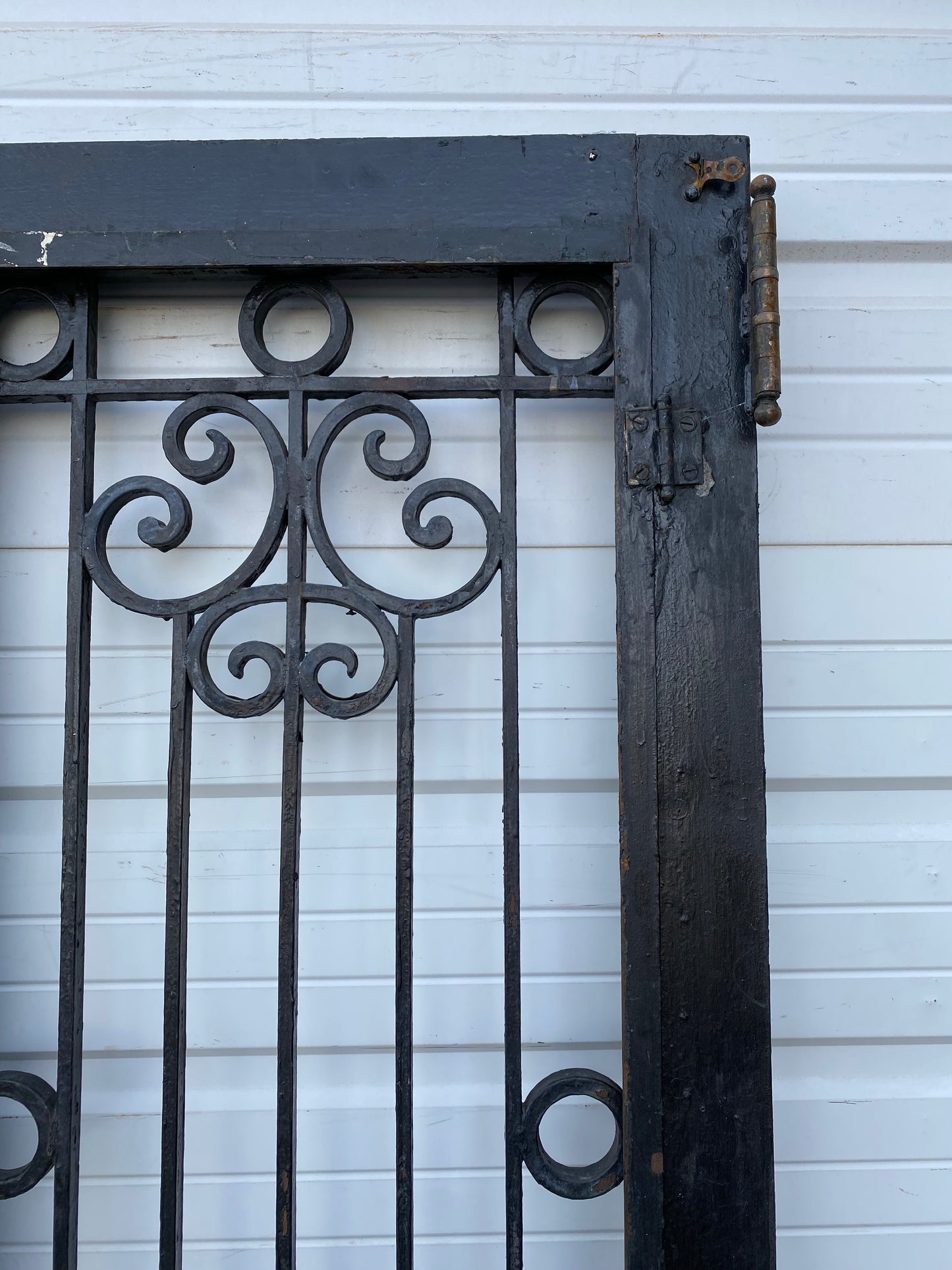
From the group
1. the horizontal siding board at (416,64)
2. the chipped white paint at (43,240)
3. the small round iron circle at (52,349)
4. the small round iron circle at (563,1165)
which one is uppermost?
the horizontal siding board at (416,64)

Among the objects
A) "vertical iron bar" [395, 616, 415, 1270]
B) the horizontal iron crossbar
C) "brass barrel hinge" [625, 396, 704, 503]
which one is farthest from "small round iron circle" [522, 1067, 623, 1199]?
the horizontal iron crossbar

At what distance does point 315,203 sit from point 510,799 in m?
0.66

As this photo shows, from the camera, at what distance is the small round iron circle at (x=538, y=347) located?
3.04 feet

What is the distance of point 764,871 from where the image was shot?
0.86 m

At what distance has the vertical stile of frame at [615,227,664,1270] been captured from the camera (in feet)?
2.78

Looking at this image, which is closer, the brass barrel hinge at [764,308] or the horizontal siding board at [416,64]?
the brass barrel hinge at [764,308]

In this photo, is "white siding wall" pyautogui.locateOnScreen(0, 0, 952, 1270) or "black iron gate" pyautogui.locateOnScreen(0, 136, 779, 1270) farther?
"white siding wall" pyautogui.locateOnScreen(0, 0, 952, 1270)

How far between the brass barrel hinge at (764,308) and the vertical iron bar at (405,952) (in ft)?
1.42

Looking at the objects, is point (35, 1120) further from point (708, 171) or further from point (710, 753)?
point (708, 171)

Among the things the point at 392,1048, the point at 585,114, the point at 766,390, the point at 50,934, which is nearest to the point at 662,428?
the point at 766,390

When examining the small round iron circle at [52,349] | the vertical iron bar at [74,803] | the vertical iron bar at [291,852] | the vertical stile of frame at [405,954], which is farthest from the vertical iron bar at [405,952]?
the small round iron circle at [52,349]

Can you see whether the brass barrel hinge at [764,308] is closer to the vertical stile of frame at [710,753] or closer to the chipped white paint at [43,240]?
the vertical stile of frame at [710,753]

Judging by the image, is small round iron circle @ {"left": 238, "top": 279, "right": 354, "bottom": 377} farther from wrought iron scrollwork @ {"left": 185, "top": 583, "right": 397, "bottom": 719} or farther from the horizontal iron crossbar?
wrought iron scrollwork @ {"left": 185, "top": 583, "right": 397, "bottom": 719}

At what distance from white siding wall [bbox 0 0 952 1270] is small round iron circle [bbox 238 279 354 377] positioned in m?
0.06
